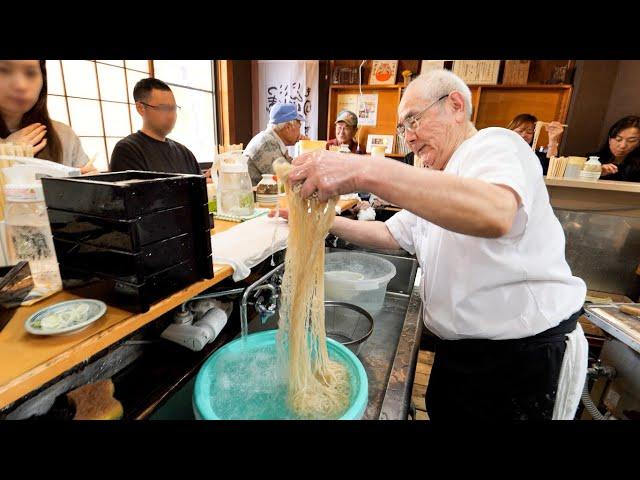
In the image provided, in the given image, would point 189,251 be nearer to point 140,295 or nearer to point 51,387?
point 140,295

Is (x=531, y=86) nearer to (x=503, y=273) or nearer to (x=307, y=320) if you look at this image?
(x=503, y=273)

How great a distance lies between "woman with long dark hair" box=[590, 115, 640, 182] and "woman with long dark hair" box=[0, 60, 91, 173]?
577cm

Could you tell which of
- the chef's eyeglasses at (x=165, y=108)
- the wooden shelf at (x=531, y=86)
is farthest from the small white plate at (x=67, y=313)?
the wooden shelf at (x=531, y=86)

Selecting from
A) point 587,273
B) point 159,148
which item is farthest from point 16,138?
point 587,273

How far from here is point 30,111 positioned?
2.06m

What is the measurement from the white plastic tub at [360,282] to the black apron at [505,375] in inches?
17.8

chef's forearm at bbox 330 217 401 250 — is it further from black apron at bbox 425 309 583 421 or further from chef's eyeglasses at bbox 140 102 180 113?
chef's eyeglasses at bbox 140 102 180 113

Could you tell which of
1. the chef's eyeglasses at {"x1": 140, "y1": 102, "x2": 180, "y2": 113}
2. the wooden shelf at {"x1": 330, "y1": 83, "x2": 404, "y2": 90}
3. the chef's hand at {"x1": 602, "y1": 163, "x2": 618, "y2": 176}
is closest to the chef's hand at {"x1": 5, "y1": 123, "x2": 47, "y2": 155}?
the chef's eyeglasses at {"x1": 140, "y1": 102, "x2": 180, "y2": 113}

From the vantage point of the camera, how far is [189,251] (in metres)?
1.16

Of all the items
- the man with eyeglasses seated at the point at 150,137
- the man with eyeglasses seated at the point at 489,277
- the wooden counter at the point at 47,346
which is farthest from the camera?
the man with eyeglasses seated at the point at 150,137

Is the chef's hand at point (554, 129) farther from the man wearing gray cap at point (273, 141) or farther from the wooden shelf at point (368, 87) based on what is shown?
the man wearing gray cap at point (273, 141)

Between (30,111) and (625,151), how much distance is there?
624cm

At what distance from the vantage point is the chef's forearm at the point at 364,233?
196cm

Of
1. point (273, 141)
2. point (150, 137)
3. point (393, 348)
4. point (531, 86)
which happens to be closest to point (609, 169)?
point (531, 86)
